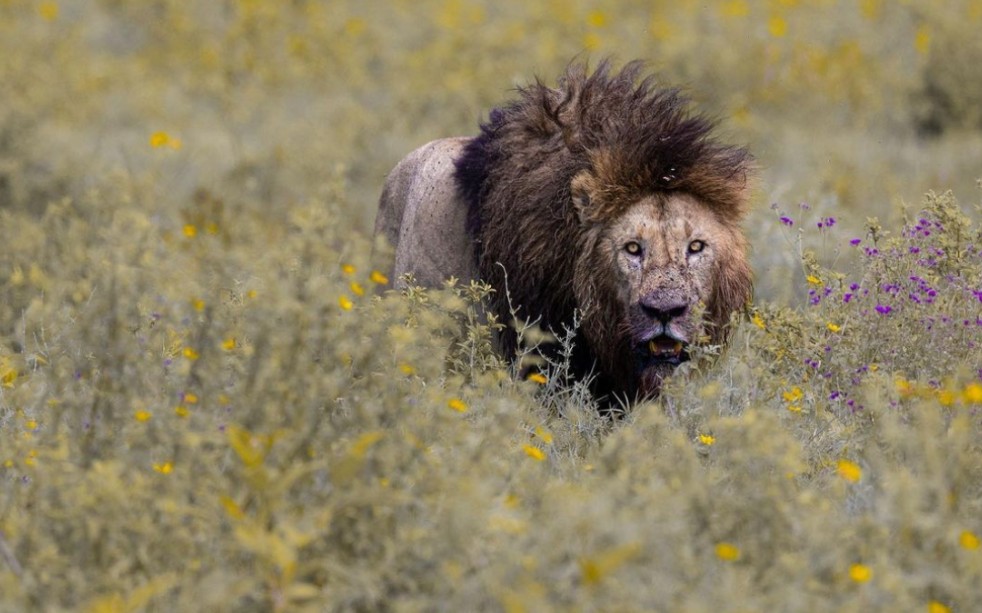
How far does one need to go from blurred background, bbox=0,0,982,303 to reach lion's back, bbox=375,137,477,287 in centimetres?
221

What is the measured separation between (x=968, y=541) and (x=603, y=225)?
81.8 inches

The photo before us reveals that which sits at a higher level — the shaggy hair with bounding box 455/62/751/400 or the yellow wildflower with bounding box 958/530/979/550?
the shaggy hair with bounding box 455/62/751/400

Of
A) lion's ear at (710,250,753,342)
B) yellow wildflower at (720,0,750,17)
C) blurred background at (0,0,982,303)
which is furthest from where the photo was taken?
yellow wildflower at (720,0,750,17)

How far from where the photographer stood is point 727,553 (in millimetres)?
3318

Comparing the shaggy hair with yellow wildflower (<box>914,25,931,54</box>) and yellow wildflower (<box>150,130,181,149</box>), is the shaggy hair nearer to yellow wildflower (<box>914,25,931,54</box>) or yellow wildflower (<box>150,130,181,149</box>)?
yellow wildflower (<box>150,130,181,149</box>)

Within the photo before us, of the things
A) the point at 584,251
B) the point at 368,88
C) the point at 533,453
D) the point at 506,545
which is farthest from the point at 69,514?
the point at 368,88

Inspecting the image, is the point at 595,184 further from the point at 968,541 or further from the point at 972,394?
the point at 968,541

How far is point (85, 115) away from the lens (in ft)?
40.2

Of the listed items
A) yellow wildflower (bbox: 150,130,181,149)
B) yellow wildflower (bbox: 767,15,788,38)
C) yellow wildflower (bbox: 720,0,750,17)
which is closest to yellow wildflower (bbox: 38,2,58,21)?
yellow wildflower (bbox: 150,130,181,149)

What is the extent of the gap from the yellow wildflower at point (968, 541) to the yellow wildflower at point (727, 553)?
20.1 inches

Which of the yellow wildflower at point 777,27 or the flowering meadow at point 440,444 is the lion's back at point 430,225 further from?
the yellow wildflower at point 777,27

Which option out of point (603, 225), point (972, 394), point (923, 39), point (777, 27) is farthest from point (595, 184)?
point (923, 39)

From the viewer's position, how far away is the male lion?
4949 millimetres

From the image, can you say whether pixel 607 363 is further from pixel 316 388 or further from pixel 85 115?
pixel 85 115
